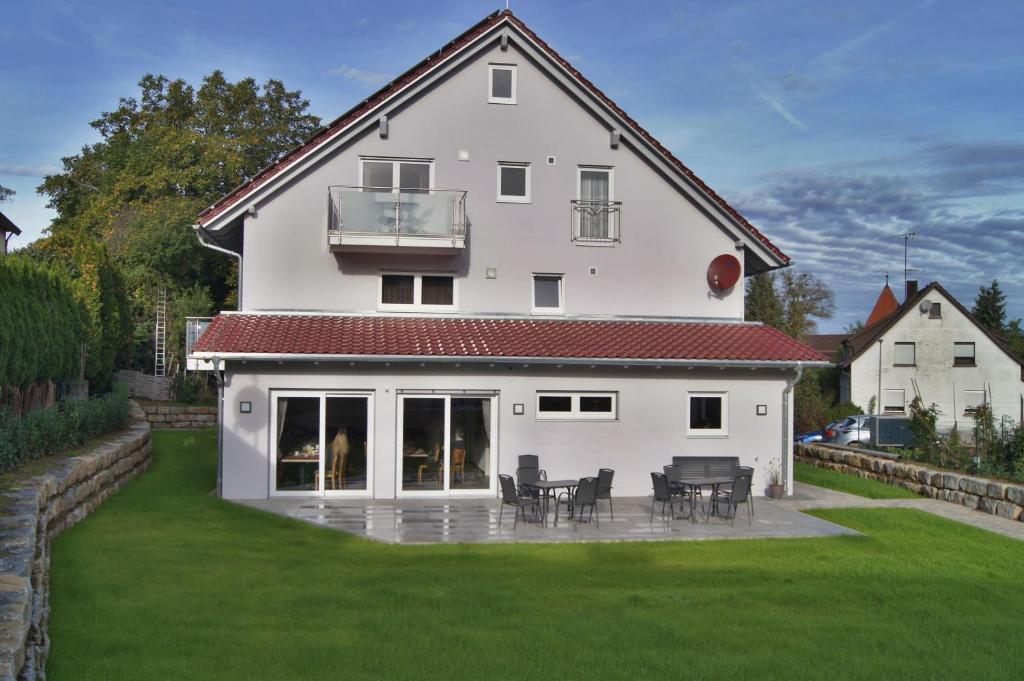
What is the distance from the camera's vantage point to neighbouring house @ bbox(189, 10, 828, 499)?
690 inches

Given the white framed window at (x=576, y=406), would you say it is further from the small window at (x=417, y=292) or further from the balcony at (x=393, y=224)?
the balcony at (x=393, y=224)

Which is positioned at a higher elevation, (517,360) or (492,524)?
(517,360)

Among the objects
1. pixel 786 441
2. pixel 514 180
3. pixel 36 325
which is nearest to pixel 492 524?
pixel 786 441

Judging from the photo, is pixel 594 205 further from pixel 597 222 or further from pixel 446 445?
pixel 446 445

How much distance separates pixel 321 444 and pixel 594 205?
26.3 ft

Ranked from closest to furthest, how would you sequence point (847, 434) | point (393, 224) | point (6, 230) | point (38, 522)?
point (38, 522)
point (393, 224)
point (847, 434)
point (6, 230)

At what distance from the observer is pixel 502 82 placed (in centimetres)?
2025

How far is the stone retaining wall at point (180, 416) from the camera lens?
3156 centimetres

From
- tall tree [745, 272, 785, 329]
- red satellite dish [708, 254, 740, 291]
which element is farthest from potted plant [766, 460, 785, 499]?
tall tree [745, 272, 785, 329]

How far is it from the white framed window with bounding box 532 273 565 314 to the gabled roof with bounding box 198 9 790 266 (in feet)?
12.1

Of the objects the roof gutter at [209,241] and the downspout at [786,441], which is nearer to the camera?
the downspout at [786,441]

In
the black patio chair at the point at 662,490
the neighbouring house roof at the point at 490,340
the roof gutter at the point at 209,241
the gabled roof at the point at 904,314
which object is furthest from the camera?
the gabled roof at the point at 904,314

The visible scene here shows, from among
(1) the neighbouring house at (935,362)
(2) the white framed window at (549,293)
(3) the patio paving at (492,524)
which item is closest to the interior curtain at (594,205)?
(2) the white framed window at (549,293)

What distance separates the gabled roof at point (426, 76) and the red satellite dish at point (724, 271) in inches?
35.0
